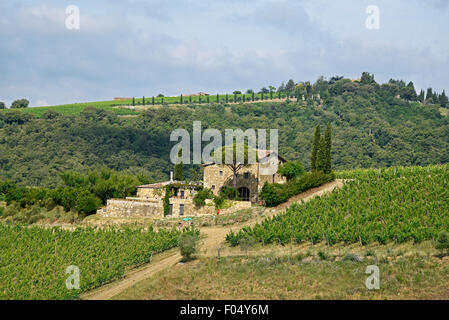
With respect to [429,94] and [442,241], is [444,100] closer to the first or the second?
[429,94]

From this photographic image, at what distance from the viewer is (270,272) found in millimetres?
25609

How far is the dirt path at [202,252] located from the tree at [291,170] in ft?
11.9

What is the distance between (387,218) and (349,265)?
719 centimetres

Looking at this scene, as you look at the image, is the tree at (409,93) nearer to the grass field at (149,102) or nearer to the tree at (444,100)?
the tree at (444,100)

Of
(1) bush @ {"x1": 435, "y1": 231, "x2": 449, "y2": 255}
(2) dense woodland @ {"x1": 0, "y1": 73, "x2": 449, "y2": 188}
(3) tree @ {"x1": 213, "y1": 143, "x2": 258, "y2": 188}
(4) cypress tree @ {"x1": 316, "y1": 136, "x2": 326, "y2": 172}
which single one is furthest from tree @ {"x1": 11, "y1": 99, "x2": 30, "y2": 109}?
(1) bush @ {"x1": 435, "y1": 231, "x2": 449, "y2": 255}

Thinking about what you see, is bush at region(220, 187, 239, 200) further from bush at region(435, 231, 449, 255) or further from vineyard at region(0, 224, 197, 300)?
bush at region(435, 231, 449, 255)

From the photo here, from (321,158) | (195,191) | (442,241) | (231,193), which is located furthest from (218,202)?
(442,241)

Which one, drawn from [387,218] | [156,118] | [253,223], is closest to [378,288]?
[387,218]

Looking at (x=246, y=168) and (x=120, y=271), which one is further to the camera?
(x=246, y=168)

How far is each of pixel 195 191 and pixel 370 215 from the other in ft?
50.2

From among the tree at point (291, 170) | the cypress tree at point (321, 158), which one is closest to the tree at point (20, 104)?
the tree at point (291, 170)

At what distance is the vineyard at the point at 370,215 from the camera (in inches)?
1156

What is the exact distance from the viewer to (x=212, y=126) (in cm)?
9094
